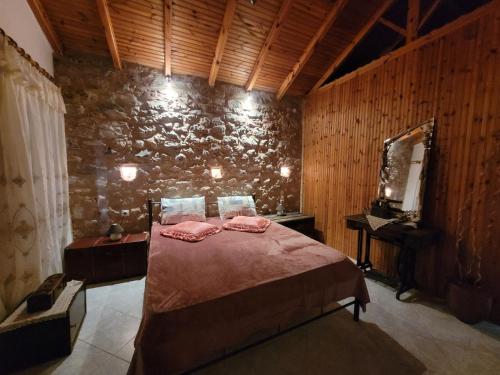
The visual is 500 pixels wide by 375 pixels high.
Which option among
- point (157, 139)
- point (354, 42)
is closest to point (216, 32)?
point (157, 139)

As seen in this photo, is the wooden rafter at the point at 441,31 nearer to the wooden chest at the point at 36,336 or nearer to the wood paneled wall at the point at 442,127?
the wood paneled wall at the point at 442,127

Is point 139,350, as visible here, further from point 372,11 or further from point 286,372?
point 372,11

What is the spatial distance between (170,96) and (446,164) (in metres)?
3.59

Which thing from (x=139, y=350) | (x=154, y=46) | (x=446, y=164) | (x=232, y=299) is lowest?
(x=139, y=350)

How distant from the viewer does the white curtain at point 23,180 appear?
1.61m

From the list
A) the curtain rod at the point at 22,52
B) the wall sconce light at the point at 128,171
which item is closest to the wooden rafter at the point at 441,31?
the wall sconce light at the point at 128,171

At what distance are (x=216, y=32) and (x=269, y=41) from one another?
709 mm

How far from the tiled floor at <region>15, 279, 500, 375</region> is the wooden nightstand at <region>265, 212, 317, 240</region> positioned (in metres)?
1.56

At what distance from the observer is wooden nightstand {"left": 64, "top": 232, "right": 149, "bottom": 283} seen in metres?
2.52

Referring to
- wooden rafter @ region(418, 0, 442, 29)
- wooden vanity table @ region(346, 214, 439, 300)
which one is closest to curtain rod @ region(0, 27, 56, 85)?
wooden vanity table @ region(346, 214, 439, 300)

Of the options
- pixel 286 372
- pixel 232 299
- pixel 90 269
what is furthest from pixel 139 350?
pixel 90 269

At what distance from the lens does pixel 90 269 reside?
8.43 feet

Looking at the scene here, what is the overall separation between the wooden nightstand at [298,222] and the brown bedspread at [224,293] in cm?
145

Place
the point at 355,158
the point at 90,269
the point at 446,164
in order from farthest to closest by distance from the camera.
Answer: the point at 355,158
the point at 90,269
the point at 446,164
